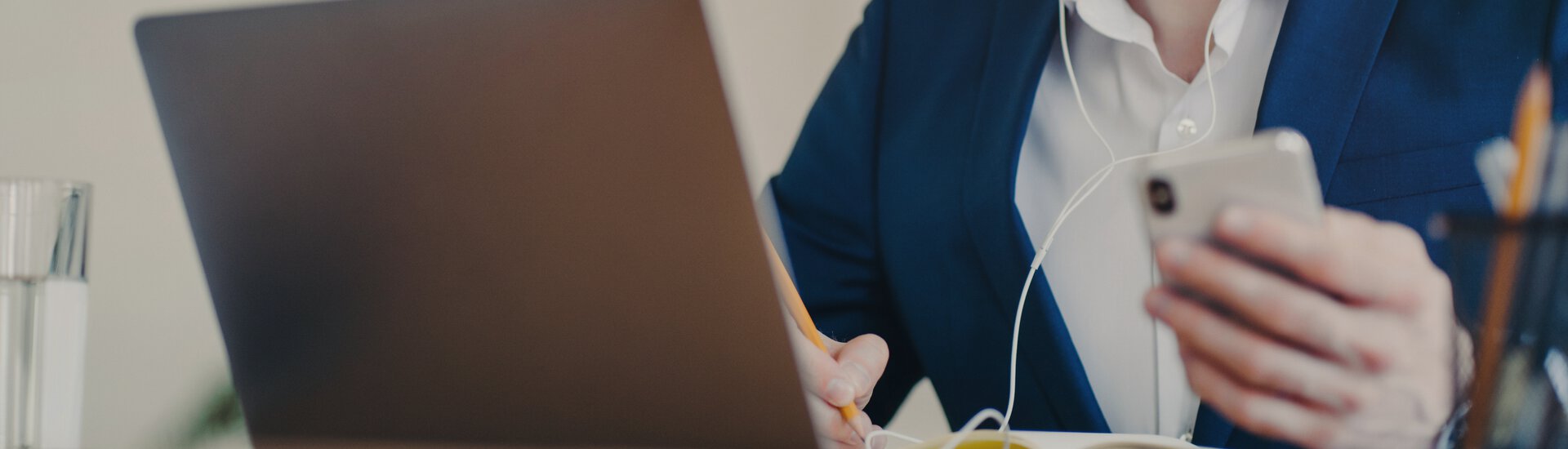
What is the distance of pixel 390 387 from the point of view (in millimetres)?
476

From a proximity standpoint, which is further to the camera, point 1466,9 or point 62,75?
point 62,75

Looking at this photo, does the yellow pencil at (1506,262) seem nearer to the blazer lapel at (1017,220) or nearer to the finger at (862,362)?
the finger at (862,362)

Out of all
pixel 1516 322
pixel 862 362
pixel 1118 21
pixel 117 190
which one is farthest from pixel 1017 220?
pixel 117 190

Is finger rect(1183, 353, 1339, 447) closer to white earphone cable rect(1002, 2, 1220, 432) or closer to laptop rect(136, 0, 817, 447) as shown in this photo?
laptop rect(136, 0, 817, 447)

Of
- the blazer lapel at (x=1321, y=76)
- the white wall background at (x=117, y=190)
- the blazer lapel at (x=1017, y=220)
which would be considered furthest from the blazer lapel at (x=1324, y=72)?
the white wall background at (x=117, y=190)

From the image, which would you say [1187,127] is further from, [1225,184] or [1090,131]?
[1225,184]

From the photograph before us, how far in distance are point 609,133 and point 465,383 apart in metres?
0.15

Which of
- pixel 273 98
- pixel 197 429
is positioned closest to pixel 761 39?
pixel 197 429

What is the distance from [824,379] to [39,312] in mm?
429

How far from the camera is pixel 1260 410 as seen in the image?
1.37 ft

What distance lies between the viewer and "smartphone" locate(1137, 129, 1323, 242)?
355 mm

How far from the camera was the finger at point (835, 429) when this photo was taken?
1.81ft

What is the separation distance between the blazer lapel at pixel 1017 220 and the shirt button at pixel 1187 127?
0.14 meters

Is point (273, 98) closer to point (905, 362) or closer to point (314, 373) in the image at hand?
point (314, 373)
